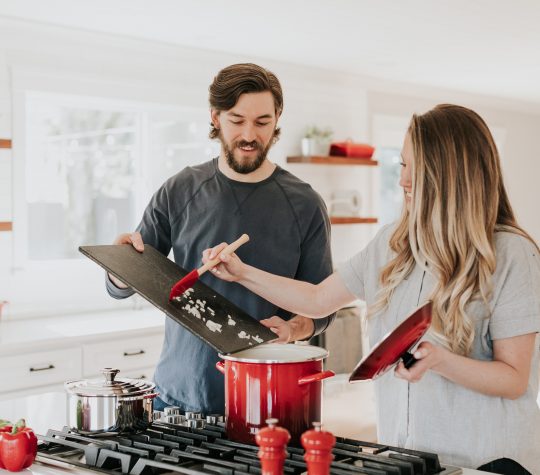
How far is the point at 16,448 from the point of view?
1.45 meters

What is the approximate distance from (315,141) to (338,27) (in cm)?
130

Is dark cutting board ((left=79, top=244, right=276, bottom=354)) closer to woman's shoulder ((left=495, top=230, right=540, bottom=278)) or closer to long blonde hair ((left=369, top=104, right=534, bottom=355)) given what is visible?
long blonde hair ((left=369, top=104, right=534, bottom=355))

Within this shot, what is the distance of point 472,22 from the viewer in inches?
175

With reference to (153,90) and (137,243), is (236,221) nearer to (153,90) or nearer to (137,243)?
(137,243)

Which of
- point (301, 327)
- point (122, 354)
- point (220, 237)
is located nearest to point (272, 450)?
point (301, 327)

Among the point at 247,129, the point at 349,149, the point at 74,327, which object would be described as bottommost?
the point at 74,327

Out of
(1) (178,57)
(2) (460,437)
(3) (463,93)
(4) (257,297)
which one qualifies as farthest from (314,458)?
(3) (463,93)

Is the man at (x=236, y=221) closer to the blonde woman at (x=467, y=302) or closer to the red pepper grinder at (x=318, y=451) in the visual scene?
the blonde woman at (x=467, y=302)

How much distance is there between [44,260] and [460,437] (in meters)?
3.46

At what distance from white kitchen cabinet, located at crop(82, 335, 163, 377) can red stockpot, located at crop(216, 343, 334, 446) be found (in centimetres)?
238

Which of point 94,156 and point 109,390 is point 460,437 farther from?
point 94,156

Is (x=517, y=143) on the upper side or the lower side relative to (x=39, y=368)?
upper

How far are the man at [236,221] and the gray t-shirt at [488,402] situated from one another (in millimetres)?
475

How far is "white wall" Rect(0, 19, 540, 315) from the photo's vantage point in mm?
4285
